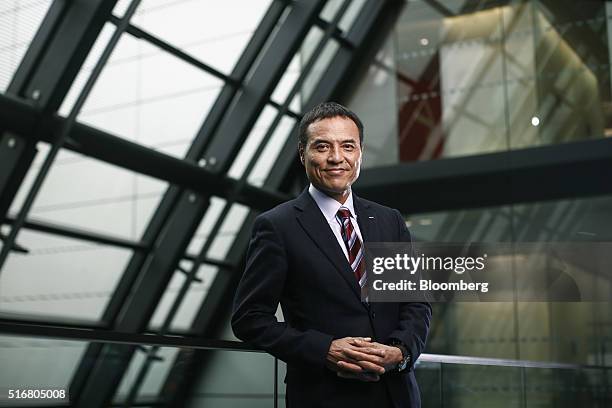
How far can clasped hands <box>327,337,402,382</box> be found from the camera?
1837 mm

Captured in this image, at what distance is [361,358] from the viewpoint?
183 cm

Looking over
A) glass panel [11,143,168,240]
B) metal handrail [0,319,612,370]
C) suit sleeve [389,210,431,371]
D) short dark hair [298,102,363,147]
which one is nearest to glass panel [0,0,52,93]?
glass panel [11,143,168,240]

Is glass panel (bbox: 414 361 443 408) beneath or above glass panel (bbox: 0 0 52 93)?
beneath

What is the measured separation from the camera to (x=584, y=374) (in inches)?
213

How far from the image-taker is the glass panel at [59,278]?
6762mm

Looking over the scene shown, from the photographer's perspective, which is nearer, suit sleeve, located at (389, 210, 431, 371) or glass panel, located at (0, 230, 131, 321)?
suit sleeve, located at (389, 210, 431, 371)

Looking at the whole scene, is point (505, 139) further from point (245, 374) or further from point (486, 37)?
point (245, 374)

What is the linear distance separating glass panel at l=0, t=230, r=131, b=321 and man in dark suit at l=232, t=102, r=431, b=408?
5106mm

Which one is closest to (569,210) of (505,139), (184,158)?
(505,139)

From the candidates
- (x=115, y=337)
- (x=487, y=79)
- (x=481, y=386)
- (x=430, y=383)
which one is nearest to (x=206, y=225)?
(x=487, y=79)

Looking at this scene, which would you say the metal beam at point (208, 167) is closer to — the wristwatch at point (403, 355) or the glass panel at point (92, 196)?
the glass panel at point (92, 196)

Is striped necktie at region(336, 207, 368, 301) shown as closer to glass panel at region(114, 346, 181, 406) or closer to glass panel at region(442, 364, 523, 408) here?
glass panel at region(114, 346, 181, 406)

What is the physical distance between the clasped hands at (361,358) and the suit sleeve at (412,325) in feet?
0.15

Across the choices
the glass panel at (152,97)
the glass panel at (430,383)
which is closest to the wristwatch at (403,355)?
the glass panel at (430,383)
